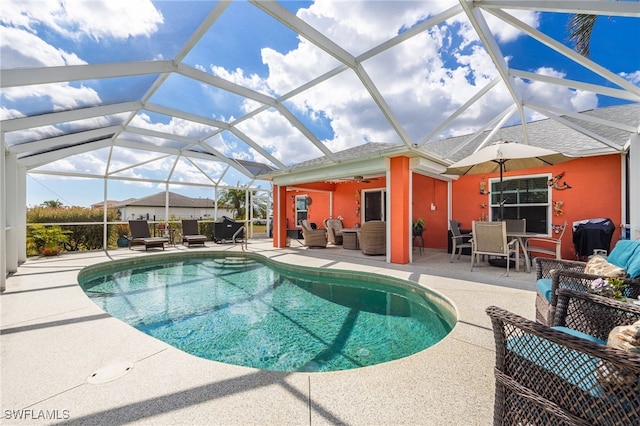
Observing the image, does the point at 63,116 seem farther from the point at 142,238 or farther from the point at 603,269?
the point at 603,269

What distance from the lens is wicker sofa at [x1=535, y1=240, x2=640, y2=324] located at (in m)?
2.50

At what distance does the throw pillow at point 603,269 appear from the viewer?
2615mm

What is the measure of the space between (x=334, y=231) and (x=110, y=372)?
32.9 feet

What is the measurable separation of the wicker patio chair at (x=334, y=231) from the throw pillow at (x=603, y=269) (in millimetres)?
9183

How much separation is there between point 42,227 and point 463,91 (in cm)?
1338

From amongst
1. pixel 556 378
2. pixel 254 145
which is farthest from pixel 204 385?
pixel 254 145

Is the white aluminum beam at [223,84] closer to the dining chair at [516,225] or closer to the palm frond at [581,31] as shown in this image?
the palm frond at [581,31]

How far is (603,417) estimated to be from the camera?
3.70 ft

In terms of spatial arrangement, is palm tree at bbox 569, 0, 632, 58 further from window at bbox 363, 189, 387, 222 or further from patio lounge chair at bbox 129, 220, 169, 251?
patio lounge chair at bbox 129, 220, 169, 251

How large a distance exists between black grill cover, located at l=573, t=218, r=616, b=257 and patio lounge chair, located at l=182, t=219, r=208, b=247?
1219 cm

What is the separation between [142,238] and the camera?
10.6 metres

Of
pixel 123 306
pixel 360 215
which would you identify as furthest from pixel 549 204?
pixel 123 306

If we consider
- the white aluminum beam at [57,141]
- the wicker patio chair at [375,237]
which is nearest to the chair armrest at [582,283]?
the wicker patio chair at [375,237]

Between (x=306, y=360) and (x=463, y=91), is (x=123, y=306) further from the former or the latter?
(x=463, y=91)
